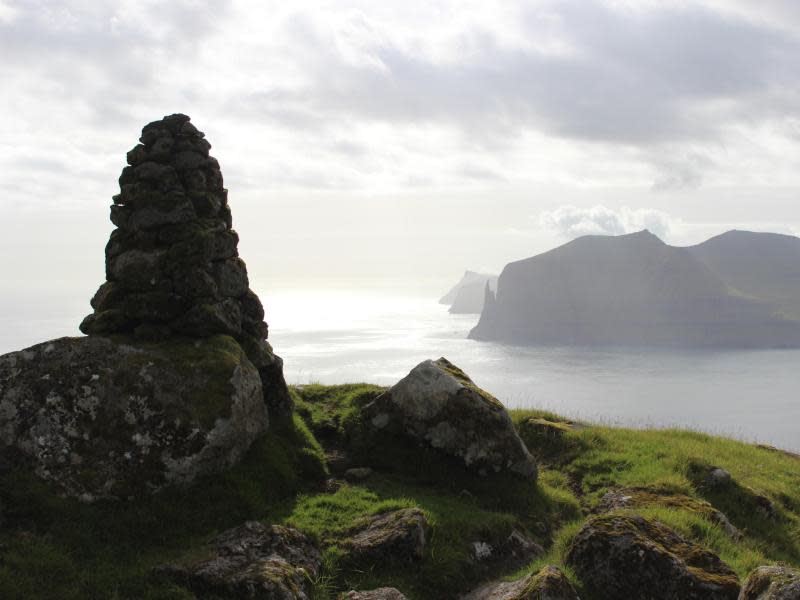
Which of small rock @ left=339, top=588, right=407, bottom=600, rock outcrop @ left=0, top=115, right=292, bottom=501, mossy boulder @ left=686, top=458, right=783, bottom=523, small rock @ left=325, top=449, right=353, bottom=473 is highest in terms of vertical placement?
rock outcrop @ left=0, top=115, right=292, bottom=501

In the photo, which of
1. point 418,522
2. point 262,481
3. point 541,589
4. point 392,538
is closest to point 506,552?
point 418,522

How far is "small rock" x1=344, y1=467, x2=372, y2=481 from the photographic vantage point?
16.8m

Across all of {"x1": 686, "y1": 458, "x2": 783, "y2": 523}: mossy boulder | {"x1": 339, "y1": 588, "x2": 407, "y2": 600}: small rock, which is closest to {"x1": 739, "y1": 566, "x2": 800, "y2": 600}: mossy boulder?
{"x1": 339, "y1": 588, "x2": 407, "y2": 600}: small rock

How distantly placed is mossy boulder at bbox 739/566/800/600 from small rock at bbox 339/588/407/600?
5.99 metres

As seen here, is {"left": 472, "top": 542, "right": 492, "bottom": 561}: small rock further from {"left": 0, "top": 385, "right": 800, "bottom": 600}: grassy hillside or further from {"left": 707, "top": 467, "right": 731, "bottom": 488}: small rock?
{"left": 707, "top": 467, "right": 731, "bottom": 488}: small rock

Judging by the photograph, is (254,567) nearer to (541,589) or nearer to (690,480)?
(541,589)

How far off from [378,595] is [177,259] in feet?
35.8

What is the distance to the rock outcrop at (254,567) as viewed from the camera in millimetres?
10305

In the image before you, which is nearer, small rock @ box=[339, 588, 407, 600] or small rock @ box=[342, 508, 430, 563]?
small rock @ box=[339, 588, 407, 600]

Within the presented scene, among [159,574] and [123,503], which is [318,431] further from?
[159,574]

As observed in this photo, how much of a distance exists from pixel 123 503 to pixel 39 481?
6.19ft

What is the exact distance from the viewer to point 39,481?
12680mm

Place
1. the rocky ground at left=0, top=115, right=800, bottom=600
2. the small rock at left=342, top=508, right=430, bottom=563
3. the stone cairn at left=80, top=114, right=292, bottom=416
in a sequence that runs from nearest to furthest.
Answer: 1. the rocky ground at left=0, top=115, right=800, bottom=600
2. the small rock at left=342, top=508, right=430, bottom=563
3. the stone cairn at left=80, top=114, right=292, bottom=416

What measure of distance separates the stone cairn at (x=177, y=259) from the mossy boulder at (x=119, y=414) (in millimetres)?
1256
